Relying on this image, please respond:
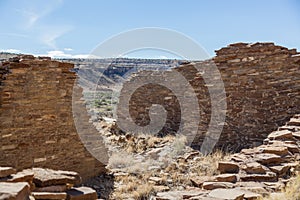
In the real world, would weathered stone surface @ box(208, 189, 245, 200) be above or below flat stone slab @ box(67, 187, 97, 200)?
below

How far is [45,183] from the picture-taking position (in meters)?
3.79

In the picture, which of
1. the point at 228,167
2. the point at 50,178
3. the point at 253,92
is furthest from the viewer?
the point at 253,92

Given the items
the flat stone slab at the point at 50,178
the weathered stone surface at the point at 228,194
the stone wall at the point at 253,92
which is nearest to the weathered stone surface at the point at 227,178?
the weathered stone surface at the point at 228,194

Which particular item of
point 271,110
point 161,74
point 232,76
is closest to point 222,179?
point 271,110

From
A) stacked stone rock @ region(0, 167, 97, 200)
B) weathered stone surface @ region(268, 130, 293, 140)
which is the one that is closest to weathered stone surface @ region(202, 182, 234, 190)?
stacked stone rock @ region(0, 167, 97, 200)

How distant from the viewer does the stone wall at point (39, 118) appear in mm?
5633

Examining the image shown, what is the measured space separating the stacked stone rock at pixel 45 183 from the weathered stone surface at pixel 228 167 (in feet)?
8.44

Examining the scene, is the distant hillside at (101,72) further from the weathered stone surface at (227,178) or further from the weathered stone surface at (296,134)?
the weathered stone surface at (227,178)

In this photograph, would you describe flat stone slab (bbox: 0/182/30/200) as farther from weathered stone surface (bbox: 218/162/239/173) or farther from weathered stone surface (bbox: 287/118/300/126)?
weathered stone surface (bbox: 287/118/300/126)

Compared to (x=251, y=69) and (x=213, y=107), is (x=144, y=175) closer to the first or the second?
(x=213, y=107)

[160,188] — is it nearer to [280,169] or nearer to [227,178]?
[227,178]

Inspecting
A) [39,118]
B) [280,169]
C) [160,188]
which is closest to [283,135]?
[280,169]

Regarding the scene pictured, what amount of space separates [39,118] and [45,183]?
2447 mm

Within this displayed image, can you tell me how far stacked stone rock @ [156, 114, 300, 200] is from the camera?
4.31 meters
